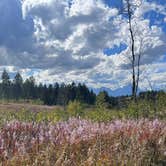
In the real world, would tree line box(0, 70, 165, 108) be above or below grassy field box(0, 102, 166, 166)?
above

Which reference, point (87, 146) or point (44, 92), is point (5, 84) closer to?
point (44, 92)

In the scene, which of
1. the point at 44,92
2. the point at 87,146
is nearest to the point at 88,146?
the point at 87,146

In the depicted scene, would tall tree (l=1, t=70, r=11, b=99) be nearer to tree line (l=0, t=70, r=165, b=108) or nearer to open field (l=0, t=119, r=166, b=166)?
tree line (l=0, t=70, r=165, b=108)

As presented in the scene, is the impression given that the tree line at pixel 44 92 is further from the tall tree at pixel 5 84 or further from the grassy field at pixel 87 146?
the grassy field at pixel 87 146

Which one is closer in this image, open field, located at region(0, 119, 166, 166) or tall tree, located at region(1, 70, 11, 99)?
open field, located at region(0, 119, 166, 166)

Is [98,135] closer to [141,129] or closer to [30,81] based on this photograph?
[141,129]

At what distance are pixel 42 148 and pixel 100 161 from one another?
1135 mm

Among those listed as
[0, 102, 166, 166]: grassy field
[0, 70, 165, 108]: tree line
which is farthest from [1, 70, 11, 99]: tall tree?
[0, 102, 166, 166]: grassy field

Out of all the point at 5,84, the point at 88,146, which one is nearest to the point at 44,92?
the point at 5,84

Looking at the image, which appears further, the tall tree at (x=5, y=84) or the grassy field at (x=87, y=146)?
the tall tree at (x=5, y=84)

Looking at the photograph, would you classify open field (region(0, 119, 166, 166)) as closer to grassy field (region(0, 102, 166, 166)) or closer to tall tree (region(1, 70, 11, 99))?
grassy field (region(0, 102, 166, 166))

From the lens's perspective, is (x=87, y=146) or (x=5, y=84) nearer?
(x=87, y=146)

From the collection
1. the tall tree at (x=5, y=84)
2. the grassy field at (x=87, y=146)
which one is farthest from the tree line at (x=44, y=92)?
the grassy field at (x=87, y=146)

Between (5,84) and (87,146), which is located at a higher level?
(5,84)
